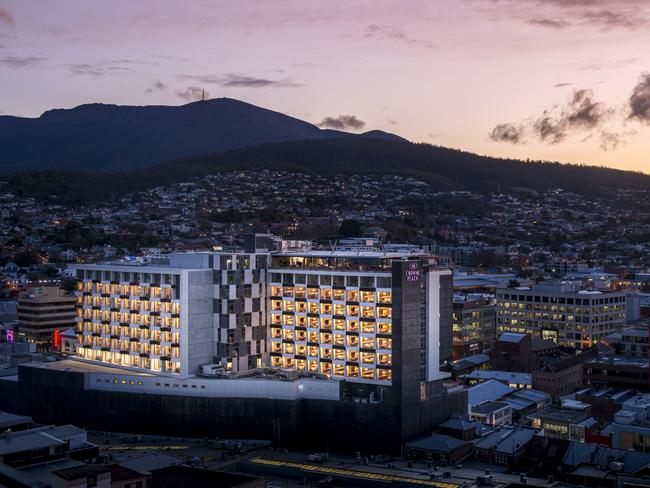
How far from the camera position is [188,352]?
2798 inches

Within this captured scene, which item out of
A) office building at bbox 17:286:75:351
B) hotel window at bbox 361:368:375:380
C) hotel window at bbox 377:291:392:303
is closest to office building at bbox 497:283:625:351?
office building at bbox 17:286:75:351

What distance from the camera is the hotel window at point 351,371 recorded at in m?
69.6

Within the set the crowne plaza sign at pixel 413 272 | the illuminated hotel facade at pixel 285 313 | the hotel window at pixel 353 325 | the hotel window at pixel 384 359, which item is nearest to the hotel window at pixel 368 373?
the illuminated hotel facade at pixel 285 313

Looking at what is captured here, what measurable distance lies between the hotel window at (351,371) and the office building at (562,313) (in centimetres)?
5869

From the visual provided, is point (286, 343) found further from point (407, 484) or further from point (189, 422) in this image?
point (407, 484)

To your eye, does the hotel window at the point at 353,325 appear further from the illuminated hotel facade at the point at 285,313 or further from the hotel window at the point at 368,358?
the hotel window at the point at 368,358

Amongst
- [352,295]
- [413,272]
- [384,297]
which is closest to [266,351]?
[352,295]

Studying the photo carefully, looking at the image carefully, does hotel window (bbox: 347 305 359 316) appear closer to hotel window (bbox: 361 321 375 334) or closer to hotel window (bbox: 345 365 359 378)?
hotel window (bbox: 361 321 375 334)

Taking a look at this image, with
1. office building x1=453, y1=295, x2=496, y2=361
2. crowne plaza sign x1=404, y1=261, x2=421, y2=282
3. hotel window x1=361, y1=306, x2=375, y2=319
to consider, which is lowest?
office building x1=453, y1=295, x2=496, y2=361

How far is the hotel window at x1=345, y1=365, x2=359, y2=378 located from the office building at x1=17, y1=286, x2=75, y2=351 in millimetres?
58373

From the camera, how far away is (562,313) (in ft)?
406

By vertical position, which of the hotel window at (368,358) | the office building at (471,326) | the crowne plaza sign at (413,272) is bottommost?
the office building at (471,326)

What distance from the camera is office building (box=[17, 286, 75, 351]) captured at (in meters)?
118

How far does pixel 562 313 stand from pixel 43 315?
69193 mm
